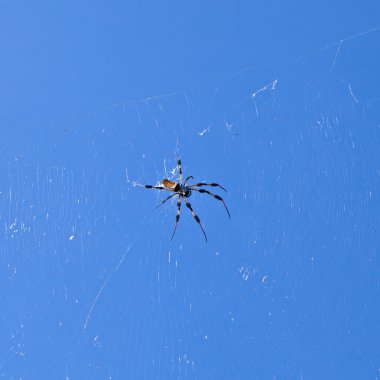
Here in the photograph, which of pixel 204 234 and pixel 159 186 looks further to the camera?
pixel 159 186

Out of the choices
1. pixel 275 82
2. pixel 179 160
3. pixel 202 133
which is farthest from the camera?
pixel 179 160

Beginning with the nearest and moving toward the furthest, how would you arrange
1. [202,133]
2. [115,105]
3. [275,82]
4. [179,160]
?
[115,105] → [202,133] → [275,82] → [179,160]

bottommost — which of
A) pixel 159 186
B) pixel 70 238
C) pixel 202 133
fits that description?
pixel 70 238

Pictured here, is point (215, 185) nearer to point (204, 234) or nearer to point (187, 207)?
point (187, 207)

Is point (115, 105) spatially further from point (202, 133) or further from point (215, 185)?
point (215, 185)

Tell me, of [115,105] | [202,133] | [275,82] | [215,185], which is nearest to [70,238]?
[115,105]

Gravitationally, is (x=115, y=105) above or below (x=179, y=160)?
below

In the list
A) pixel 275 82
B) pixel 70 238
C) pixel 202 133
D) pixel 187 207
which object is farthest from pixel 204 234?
pixel 275 82

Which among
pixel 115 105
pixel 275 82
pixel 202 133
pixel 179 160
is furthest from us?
pixel 179 160

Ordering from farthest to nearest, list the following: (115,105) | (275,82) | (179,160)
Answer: (179,160)
(275,82)
(115,105)
